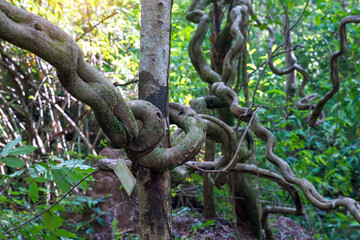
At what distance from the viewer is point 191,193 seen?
3.87 m

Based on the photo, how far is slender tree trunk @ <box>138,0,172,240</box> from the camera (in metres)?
1.32

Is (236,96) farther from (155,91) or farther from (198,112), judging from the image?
(155,91)

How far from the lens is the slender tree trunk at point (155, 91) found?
132 centimetres

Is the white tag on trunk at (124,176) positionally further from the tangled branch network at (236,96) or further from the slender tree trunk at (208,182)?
the slender tree trunk at (208,182)

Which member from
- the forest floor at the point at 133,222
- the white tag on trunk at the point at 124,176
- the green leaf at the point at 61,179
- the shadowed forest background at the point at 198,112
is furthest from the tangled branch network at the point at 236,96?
the white tag on trunk at the point at 124,176

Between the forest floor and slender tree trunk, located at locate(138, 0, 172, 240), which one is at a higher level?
slender tree trunk, located at locate(138, 0, 172, 240)

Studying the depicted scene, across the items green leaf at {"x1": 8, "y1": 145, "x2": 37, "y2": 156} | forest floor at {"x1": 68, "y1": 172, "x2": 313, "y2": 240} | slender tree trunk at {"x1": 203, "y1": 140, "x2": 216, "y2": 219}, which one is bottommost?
forest floor at {"x1": 68, "y1": 172, "x2": 313, "y2": 240}

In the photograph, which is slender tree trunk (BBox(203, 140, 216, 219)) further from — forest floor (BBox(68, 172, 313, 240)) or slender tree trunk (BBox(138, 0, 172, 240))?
slender tree trunk (BBox(138, 0, 172, 240))

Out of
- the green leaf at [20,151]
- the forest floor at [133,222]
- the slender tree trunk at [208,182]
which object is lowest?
the forest floor at [133,222]

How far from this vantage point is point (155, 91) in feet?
4.54

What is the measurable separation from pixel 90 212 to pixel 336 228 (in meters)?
3.14

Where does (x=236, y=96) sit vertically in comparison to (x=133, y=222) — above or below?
above

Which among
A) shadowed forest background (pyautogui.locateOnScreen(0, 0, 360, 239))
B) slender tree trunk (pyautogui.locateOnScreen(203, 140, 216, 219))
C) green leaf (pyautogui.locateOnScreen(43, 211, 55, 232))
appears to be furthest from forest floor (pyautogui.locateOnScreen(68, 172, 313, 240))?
green leaf (pyautogui.locateOnScreen(43, 211, 55, 232))

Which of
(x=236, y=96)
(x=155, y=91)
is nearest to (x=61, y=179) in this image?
(x=155, y=91)
